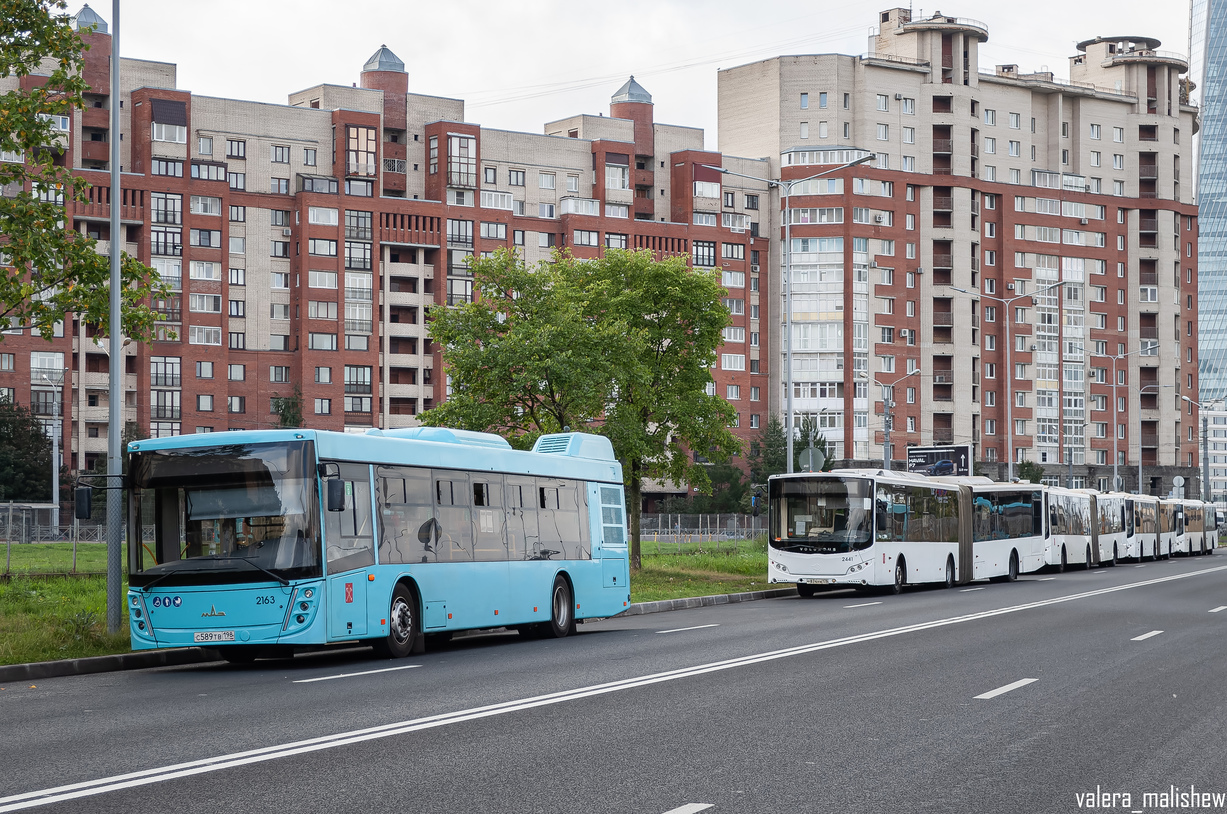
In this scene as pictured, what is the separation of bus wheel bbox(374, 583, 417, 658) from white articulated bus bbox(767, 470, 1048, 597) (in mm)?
16521

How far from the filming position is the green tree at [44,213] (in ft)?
63.3

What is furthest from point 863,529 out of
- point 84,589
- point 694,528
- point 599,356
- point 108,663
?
point 694,528

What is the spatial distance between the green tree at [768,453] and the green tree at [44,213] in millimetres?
83480

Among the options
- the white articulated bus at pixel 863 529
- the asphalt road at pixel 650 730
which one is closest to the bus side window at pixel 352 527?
the asphalt road at pixel 650 730

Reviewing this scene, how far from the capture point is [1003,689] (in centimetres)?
1328

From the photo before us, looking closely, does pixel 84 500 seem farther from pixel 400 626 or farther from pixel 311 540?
pixel 400 626

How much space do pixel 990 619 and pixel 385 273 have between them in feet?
266

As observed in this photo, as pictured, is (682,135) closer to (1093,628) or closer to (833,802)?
(1093,628)

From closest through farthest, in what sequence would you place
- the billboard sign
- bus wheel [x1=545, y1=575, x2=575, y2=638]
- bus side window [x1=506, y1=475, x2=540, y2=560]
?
bus side window [x1=506, y1=475, x2=540, y2=560] < bus wheel [x1=545, y1=575, x2=575, y2=638] < the billboard sign

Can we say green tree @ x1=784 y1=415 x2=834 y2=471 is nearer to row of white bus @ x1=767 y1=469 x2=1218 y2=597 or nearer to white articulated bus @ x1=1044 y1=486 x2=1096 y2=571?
white articulated bus @ x1=1044 y1=486 x2=1096 y2=571

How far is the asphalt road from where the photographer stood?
8016 mm

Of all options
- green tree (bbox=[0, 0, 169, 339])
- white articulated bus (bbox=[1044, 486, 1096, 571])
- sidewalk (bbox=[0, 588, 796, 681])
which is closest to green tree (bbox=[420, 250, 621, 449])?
green tree (bbox=[0, 0, 169, 339])

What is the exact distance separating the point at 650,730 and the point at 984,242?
11602 cm

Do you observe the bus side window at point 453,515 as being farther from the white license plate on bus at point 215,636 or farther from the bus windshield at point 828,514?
the bus windshield at point 828,514
